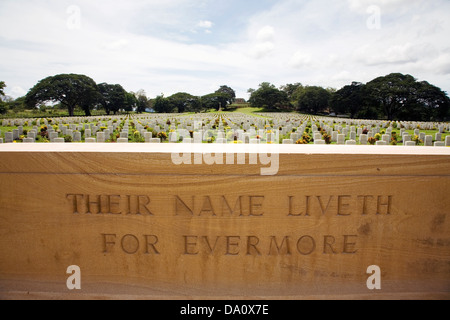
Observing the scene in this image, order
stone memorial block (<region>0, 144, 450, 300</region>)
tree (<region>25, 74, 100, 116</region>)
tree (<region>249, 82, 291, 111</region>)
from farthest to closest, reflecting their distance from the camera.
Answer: tree (<region>249, 82, 291, 111</region>) → tree (<region>25, 74, 100, 116</region>) → stone memorial block (<region>0, 144, 450, 300</region>)

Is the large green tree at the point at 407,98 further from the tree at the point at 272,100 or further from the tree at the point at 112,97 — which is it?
the tree at the point at 112,97

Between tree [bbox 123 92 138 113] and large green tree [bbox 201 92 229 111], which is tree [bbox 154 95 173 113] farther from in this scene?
large green tree [bbox 201 92 229 111]

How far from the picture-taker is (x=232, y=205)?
181 cm

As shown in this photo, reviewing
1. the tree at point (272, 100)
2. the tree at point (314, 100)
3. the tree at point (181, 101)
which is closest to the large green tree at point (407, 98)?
the tree at point (314, 100)

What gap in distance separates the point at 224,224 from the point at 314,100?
78457 millimetres

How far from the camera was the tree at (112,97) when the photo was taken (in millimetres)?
69125

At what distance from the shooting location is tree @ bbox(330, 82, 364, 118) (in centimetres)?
6166

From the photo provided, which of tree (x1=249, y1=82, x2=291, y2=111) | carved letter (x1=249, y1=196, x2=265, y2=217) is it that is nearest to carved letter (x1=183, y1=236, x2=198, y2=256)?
carved letter (x1=249, y1=196, x2=265, y2=217)

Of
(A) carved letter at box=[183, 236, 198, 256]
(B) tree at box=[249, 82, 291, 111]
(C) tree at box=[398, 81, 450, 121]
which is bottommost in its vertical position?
(A) carved letter at box=[183, 236, 198, 256]

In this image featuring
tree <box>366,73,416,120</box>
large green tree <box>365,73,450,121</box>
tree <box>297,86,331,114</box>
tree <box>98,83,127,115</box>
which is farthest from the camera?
tree <box>297,86,331,114</box>

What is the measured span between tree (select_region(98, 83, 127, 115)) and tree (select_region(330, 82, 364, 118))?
1960 inches

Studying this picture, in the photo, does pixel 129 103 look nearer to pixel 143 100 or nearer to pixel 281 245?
pixel 143 100

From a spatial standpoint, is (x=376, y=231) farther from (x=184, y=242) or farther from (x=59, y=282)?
(x=59, y=282)

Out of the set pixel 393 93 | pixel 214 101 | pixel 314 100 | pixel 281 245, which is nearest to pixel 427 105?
pixel 393 93
